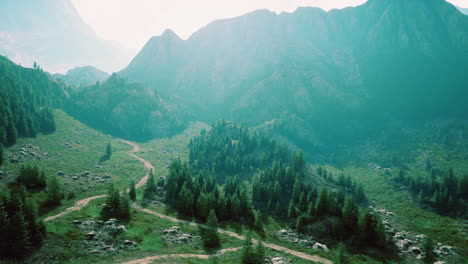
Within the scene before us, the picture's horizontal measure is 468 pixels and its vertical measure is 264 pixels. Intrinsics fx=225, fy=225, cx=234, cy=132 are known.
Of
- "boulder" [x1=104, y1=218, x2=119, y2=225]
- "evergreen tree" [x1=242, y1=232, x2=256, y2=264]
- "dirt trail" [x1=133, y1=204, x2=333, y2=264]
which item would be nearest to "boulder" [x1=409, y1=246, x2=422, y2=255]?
"dirt trail" [x1=133, y1=204, x2=333, y2=264]

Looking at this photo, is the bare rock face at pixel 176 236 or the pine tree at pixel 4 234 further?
the bare rock face at pixel 176 236

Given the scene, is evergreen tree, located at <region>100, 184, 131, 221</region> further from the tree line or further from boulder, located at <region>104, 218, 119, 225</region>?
the tree line

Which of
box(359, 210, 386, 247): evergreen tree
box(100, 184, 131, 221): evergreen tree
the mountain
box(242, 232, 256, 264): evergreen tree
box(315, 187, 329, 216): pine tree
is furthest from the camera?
the mountain

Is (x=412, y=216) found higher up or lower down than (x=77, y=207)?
higher up

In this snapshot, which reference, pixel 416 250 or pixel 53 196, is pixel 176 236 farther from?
pixel 416 250

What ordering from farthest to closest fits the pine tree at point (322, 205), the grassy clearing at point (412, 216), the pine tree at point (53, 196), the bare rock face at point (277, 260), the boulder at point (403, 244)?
the grassy clearing at point (412, 216) → the pine tree at point (322, 205) → the pine tree at point (53, 196) → the boulder at point (403, 244) → the bare rock face at point (277, 260)

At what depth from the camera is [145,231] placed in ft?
200

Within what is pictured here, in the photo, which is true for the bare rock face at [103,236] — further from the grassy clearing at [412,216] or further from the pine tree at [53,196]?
the grassy clearing at [412,216]

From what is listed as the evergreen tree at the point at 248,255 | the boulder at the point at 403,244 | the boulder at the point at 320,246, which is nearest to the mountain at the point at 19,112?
the evergreen tree at the point at 248,255

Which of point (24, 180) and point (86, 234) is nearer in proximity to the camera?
point (86, 234)

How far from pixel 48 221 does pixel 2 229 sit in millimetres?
17930

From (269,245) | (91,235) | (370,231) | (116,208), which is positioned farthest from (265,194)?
(91,235)

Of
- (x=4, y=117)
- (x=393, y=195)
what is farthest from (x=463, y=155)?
(x=4, y=117)

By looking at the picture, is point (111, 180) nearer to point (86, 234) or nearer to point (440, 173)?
point (86, 234)
